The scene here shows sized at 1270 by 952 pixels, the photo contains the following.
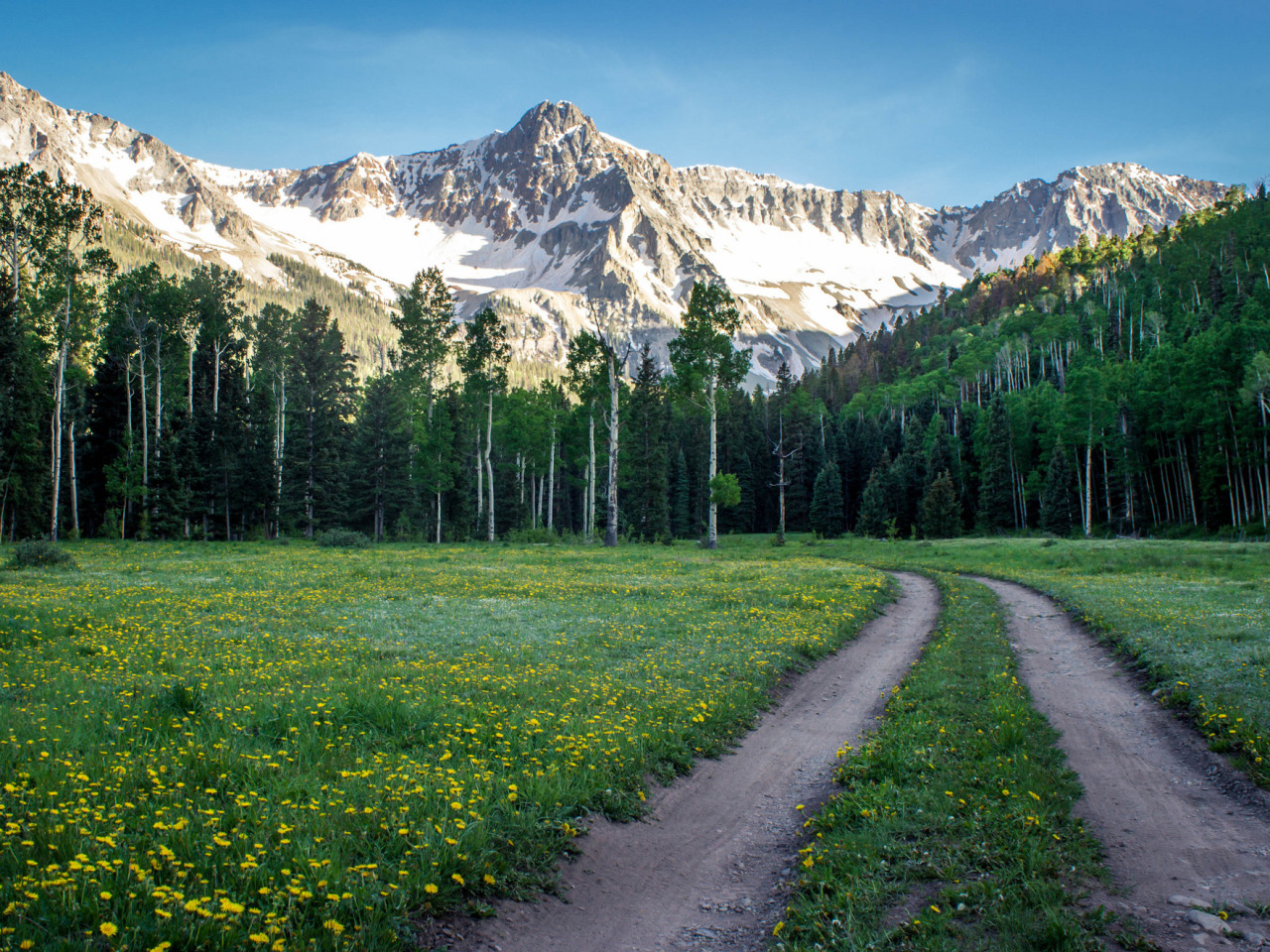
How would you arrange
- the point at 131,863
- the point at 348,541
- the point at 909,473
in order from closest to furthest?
the point at 131,863, the point at 348,541, the point at 909,473

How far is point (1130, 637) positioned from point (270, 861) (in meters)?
17.2

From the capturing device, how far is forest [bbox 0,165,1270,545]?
44375 mm

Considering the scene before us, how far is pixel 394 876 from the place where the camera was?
5199 mm

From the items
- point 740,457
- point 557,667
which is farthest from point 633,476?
point 557,667

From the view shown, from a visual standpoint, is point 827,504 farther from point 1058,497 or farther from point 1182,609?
point 1182,609

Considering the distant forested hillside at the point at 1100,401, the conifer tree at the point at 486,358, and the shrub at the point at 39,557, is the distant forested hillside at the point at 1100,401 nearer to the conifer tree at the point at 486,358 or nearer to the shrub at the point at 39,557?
the conifer tree at the point at 486,358

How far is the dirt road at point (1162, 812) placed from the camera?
5234 mm

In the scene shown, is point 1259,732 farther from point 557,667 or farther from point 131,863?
point 131,863

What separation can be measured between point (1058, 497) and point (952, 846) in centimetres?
7525

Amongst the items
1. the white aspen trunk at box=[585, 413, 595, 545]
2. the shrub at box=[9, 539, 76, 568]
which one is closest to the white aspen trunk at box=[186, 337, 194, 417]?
the shrub at box=[9, 539, 76, 568]

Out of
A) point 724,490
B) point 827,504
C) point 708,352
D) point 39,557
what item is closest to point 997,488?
point 827,504

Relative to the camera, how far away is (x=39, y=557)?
24344 mm

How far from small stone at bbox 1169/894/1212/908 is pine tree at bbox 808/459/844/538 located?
8667cm

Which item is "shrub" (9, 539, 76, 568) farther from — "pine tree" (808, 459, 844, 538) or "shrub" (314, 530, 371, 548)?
"pine tree" (808, 459, 844, 538)
